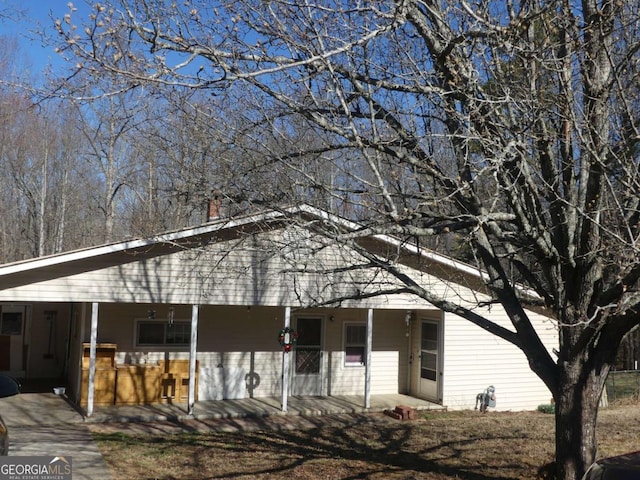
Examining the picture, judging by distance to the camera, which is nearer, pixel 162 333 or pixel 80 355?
pixel 80 355

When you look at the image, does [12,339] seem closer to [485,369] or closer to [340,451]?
[340,451]

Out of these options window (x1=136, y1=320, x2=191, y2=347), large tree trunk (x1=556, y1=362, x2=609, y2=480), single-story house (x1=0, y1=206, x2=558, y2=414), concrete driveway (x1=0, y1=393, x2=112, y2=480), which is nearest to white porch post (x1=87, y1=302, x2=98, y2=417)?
single-story house (x1=0, y1=206, x2=558, y2=414)

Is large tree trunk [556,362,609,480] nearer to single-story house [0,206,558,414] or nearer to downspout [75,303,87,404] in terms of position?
single-story house [0,206,558,414]

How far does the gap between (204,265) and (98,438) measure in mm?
4078

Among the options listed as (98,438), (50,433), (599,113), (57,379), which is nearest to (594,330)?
(599,113)

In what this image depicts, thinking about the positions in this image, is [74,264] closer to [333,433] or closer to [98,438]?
[98,438]

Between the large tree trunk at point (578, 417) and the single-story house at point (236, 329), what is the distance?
4.49 meters

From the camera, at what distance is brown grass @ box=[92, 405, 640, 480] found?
912cm

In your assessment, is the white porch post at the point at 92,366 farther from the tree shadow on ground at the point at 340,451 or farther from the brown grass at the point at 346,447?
the tree shadow on ground at the point at 340,451

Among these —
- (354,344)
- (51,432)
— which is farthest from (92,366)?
(354,344)

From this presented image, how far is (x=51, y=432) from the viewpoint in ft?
36.4

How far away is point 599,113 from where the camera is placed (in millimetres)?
7078

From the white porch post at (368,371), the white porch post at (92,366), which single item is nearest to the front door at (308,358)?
the white porch post at (368,371)

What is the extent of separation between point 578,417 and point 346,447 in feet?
14.9
